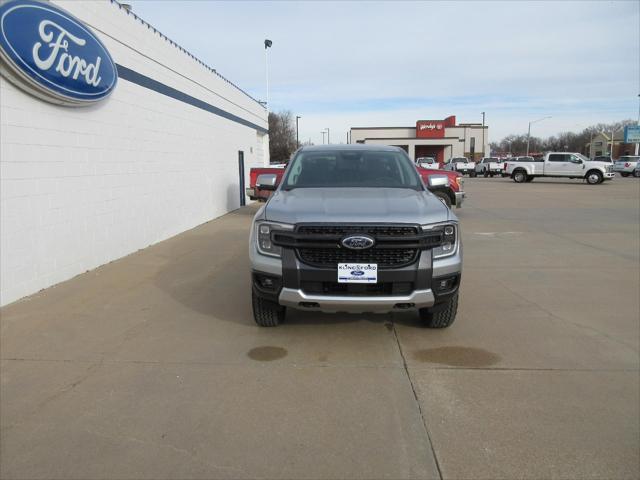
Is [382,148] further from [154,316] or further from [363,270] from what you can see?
[154,316]

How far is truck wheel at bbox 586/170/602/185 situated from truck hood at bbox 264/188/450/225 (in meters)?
30.7

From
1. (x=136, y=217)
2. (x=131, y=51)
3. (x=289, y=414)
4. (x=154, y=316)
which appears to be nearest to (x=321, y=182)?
(x=154, y=316)

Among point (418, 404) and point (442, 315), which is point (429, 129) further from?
point (418, 404)

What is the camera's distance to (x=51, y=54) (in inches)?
244

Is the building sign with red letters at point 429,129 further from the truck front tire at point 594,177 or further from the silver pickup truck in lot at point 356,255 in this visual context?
the silver pickup truck in lot at point 356,255

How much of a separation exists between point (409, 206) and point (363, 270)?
2.55ft

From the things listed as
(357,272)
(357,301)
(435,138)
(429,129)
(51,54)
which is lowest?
(357,301)

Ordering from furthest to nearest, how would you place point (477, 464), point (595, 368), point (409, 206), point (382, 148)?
point (382, 148), point (409, 206), point (595, 368), point (477, 464)

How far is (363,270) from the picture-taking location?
13.1 ft

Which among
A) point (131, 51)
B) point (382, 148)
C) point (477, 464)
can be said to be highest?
point (131, 51)

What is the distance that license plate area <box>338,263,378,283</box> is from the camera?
13.1 feet

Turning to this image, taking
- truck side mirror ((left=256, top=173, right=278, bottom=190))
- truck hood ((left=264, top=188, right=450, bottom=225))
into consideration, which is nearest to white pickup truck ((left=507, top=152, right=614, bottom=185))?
truck hood ((left=264, top=188, right=450, bottom=225))

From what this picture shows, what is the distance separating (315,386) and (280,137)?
62955mm

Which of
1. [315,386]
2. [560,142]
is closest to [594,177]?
[315,386]
